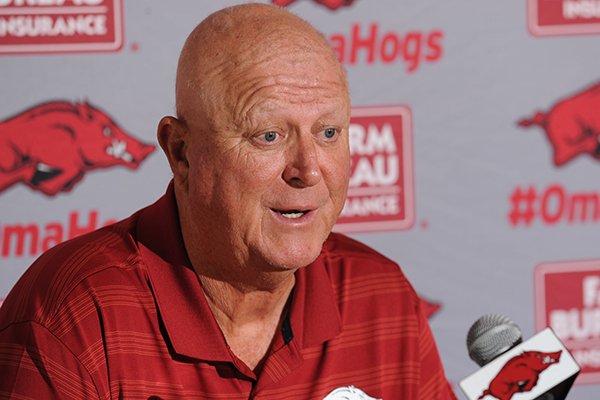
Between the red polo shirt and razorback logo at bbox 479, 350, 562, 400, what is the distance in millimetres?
171

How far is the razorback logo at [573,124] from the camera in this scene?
234cm

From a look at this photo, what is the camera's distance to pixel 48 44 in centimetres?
212

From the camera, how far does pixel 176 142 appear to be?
Answer: 1.31 m

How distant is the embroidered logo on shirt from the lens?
1.35m

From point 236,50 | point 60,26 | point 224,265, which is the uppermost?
point 60,26

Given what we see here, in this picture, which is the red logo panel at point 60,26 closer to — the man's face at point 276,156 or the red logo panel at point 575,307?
the man's face at point 276,156

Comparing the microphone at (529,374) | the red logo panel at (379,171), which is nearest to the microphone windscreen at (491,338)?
the microphone at (529,374)

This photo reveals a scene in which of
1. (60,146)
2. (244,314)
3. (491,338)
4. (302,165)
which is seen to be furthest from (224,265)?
(60,146)

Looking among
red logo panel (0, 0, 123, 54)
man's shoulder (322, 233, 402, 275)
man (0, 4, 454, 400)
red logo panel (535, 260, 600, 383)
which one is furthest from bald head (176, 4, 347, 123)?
red logo panel (535, 260, 600, 383)

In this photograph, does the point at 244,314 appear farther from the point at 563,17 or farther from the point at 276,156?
the point at 563,17

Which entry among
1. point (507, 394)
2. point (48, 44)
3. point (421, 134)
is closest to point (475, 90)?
point (421, 134)

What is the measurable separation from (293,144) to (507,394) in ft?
1.34

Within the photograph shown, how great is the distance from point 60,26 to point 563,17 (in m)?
1.11

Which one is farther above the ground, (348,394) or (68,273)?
(68,273)
